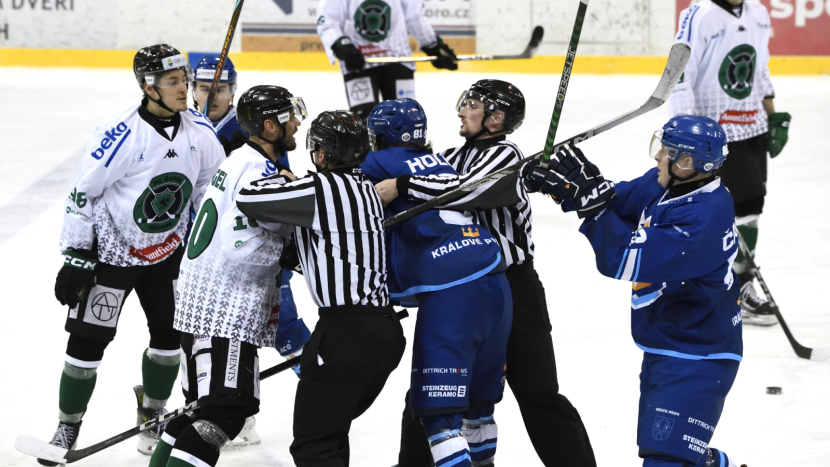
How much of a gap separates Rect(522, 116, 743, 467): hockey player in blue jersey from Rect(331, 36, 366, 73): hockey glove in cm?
398

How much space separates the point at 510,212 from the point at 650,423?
66 cm

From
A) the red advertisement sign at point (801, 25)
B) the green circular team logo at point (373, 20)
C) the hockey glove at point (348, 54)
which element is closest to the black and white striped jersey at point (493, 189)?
the hockey glove at point (348, 54)

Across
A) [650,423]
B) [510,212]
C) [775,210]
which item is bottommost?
[775,210]

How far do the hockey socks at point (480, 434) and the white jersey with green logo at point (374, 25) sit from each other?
13.1ft

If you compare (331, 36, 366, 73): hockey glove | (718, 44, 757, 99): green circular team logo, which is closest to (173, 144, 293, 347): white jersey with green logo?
(718, 44, 757, 99): green circular team logo

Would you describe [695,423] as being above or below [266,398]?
above

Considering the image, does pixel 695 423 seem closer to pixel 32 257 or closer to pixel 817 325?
pixel 817 325

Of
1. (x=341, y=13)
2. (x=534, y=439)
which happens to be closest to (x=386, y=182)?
(x=534, y=439)

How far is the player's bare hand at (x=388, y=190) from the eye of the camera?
2.57 meters

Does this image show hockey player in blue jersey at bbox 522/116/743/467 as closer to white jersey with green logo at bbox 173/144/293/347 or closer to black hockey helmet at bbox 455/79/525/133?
black hockey helmet at bbox 455/79/525/133

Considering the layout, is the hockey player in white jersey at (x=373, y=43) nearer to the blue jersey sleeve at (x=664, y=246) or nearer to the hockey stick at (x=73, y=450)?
the hockey stick at (x=73, y=450)

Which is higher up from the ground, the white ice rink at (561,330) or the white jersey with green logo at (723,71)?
the white jersey with green logo at (723,71)

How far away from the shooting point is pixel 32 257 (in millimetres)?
5090

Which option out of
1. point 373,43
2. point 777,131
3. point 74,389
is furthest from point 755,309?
point 373,43
